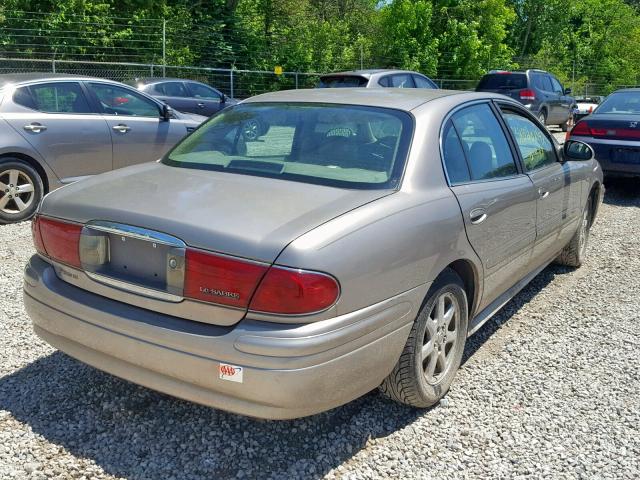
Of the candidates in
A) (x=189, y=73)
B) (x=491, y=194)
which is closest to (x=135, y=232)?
(x=491, y=194)

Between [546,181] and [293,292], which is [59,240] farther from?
[546,181]

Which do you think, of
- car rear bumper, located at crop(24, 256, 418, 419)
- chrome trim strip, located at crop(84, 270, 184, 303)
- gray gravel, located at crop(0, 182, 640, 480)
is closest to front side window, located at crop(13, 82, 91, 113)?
gray gravel, located at crop(0, 182, 640, 480)

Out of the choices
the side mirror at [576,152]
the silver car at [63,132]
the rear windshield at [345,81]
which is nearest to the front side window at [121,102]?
the silver car at [63,132]

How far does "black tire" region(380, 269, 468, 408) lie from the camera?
9.95 ft

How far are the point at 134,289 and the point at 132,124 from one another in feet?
17.4

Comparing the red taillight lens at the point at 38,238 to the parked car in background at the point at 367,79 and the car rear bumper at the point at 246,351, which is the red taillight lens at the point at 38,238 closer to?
the car rear bumper at the point at 246,351

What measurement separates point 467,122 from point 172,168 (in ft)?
5.64

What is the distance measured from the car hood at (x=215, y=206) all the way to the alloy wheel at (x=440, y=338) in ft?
2.28

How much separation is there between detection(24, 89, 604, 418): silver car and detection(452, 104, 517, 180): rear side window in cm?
2

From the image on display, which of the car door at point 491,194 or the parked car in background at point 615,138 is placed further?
the parked car in background at point 615,138

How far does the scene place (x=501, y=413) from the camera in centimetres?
331

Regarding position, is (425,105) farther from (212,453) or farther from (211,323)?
(212,453)

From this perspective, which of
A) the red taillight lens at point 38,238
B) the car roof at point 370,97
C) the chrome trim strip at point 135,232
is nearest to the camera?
the chrome trim strip at point 135,232

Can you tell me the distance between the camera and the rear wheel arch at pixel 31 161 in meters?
6.55
